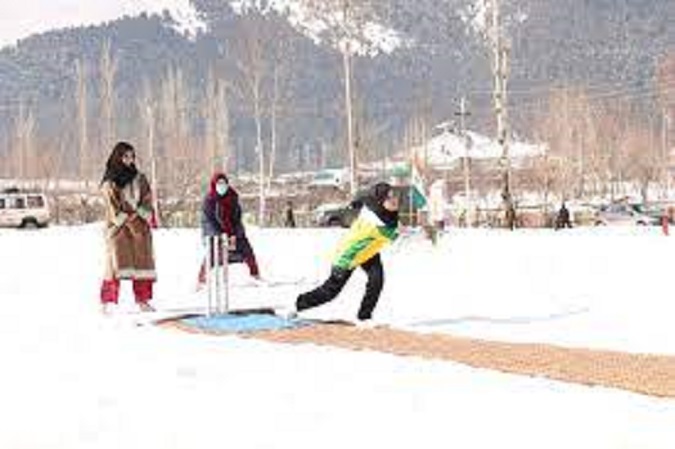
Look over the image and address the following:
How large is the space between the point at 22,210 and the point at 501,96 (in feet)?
65.2

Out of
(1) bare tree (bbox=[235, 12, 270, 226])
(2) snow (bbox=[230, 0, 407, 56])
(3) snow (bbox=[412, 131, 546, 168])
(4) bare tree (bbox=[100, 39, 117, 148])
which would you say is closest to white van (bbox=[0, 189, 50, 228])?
(1) bare tree (bbox=[235, 12, 270, 226])

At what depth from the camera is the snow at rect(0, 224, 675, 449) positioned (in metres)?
5.34

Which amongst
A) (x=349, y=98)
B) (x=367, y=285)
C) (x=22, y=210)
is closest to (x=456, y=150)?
(x=349, y=98)

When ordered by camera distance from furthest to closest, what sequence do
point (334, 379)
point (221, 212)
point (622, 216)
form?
1. point (622, 216)
2. point (221, 212)
3. point (334, 379)

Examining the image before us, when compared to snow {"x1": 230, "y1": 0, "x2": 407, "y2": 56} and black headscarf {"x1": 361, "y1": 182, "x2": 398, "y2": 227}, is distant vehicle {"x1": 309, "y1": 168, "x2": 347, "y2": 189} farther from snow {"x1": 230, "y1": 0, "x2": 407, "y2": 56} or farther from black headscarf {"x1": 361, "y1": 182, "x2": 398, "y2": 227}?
black headscarf {"x1": 361, "y1": 182, "x2": 398, "y2": 227}

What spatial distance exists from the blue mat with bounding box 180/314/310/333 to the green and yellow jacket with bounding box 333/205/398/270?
65cm

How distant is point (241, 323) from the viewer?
9750 mm

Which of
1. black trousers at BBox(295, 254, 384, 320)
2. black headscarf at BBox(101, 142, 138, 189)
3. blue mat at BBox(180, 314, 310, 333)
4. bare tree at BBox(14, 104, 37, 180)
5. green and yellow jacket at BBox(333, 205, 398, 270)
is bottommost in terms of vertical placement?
blue mat at BBox(180, 314, 310, 333)

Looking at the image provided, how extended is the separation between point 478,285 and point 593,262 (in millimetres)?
3123

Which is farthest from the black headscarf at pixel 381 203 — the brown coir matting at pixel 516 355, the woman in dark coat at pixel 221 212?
the woman in dark coat at pixel 221 212

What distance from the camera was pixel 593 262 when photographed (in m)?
16.3

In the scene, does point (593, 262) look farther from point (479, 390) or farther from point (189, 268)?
point (479, 390)

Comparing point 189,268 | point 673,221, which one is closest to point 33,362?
point 189,268

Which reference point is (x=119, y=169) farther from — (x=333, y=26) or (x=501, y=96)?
(x=333, y=26)
